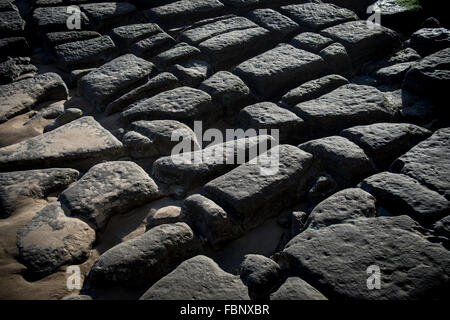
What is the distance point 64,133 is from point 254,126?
4.22ft

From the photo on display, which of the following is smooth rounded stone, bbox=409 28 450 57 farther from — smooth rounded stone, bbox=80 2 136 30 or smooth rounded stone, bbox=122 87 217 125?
smooth rounded stone, bbox=80 2 136 30

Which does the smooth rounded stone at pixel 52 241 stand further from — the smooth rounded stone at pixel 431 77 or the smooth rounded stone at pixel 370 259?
the smooth rounded stone at pixel 431 77

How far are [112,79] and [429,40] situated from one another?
268 centimetres

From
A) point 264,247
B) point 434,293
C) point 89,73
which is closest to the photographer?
point 434,293

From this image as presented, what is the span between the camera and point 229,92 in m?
2.98

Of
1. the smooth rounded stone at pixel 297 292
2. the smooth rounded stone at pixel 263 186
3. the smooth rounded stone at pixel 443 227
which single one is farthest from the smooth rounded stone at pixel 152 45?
the smooth rounded stone at pixel 443 227

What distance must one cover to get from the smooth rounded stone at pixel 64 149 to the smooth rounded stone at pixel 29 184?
0.10 metres

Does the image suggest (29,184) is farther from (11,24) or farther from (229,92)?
(11,24)

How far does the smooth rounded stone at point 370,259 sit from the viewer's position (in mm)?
1614

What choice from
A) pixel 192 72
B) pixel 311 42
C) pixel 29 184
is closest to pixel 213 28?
pixel 192 72

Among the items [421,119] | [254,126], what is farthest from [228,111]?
[421,119]

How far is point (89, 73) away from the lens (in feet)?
10.7

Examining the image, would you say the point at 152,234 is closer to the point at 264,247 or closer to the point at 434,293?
the point at 264,247

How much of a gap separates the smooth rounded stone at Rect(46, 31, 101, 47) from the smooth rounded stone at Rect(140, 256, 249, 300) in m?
2.78
